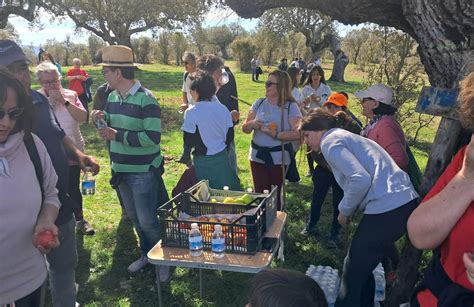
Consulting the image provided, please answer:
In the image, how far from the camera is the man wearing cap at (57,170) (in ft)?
8.27

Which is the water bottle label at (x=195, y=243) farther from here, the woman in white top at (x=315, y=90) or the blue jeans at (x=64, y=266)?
the woman in white top at (x=315, y=90)

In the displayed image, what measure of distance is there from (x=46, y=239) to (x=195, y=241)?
92cm

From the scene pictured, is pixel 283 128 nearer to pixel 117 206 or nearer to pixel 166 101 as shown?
pixel 117 206

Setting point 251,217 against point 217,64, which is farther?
point 217,64

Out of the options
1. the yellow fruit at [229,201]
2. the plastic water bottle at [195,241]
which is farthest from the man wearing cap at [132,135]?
the plastic water bottle at [195,241]

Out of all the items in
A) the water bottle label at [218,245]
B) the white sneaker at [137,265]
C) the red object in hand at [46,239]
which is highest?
the red object in hand at [46,239]

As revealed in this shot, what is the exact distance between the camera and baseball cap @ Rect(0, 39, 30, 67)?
2.48 m

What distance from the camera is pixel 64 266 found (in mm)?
2727

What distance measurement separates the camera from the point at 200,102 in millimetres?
3842

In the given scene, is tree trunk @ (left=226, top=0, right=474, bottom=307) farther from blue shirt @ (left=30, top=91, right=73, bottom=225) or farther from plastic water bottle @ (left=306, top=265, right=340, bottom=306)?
blue shirt @ (left=30, top=91, right=73, bottom=225)

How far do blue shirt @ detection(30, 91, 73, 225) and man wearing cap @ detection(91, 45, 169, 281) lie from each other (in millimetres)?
861

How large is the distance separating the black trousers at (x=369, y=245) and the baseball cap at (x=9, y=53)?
2513mm

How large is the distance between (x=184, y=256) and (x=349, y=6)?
2.60 meters

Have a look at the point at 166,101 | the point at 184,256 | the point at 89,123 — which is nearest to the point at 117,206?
the point at 184,256
